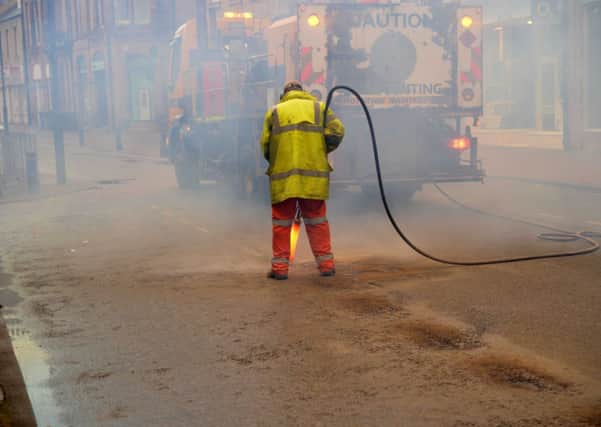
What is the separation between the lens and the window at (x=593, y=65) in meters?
23.7

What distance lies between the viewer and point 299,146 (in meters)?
7.96

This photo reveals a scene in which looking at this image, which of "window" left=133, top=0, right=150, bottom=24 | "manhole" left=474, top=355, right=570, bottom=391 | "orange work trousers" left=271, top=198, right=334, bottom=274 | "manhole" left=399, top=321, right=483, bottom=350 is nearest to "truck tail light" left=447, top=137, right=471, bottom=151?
"orange work trousers" left=271, top=198, right=334, bottom=274

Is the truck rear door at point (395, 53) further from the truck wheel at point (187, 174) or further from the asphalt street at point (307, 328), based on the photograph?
the truck wheel at point (187, 174)

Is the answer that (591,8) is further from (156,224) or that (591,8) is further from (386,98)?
(156,224)

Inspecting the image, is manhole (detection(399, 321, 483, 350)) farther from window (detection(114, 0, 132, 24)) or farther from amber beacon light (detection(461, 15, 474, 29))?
window (detection(114, 0, 132, 24))

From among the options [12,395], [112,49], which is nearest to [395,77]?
[12,395]

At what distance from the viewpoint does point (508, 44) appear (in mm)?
32656

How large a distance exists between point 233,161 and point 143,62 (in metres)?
29.0

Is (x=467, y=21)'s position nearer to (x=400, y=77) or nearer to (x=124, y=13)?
(x=400, y=77)

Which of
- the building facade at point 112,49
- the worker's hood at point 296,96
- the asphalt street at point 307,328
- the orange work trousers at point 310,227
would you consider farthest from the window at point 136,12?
the orange work trousers at point 310,227

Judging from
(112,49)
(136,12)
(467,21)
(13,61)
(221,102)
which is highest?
(136,12)

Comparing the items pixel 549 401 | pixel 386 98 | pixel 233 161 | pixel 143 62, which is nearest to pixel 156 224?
pixel 233 161

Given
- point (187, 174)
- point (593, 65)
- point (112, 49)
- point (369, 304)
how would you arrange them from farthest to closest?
point (112, 49) < point (593, 65) < point (187, 174) < point (369, 304)

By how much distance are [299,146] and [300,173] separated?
24cm
